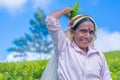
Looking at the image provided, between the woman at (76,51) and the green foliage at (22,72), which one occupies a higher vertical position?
the woman at (76,51)

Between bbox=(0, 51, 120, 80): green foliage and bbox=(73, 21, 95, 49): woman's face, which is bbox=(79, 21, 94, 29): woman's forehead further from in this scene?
bbox=(0, 51, 120, 80): green foliage

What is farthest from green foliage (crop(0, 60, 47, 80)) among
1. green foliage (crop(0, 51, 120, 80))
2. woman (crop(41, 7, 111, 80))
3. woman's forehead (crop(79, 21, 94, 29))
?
woman's forehead (crop(79, 21, 94, 29))

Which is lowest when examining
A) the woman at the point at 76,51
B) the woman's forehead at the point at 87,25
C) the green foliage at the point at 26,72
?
the green foliage at the point at 26,72

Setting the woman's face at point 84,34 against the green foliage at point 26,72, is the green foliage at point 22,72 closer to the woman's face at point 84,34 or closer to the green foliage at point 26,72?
the green foliage at point 26,72

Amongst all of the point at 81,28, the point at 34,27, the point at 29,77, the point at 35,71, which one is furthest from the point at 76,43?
the point at 34,27

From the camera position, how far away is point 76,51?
17.2 ft

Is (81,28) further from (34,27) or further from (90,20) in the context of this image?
(34,27)

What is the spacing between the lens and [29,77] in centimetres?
792

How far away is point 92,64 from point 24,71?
3.10 meters

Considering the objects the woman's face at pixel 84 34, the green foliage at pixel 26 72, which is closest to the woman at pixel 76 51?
the woman's face at pixel 84 34

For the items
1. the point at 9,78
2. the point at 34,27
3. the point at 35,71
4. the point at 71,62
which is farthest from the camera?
the point at 34,27

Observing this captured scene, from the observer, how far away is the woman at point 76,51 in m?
5.14

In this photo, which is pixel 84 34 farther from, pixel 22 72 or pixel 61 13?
pixel 22 72

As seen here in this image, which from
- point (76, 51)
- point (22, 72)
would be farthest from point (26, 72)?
point (76, 51)
